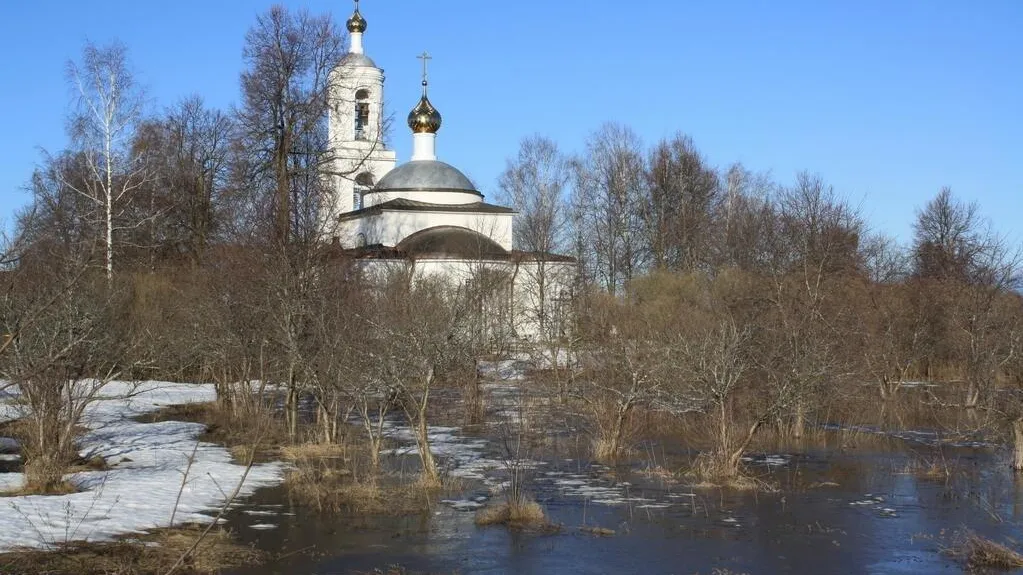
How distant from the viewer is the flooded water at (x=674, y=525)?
35.6 feet

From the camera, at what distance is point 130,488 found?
45.3 feet

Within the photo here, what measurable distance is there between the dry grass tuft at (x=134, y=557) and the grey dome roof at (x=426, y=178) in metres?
36.1

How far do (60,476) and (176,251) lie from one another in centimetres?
2786

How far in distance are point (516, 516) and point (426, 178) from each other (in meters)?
35.6

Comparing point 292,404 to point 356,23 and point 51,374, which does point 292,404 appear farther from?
point 356,23

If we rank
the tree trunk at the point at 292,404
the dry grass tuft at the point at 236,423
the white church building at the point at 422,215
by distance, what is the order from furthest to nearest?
1. the white church building at the point at 422,215
2. the tree trunk at the point at 292,404
3. the dry grass tuft at the point at 236,423

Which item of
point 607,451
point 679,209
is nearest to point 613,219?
point 679,209

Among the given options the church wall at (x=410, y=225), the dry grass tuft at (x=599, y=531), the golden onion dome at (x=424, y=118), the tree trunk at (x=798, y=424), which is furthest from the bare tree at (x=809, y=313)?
the golden onion dome at (x=424, y=118)

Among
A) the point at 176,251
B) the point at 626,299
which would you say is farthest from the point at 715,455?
the point at 176,251

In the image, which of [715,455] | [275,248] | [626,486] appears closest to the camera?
[626,486]

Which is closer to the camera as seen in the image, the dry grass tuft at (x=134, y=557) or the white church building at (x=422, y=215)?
the dry grass tuft at (x=134, y=557)

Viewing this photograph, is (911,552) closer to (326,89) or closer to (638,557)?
(638,557)

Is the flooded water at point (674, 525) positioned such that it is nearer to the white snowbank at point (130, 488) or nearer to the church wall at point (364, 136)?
the white snowbank at point (130, 488)

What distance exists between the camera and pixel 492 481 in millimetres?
15367
